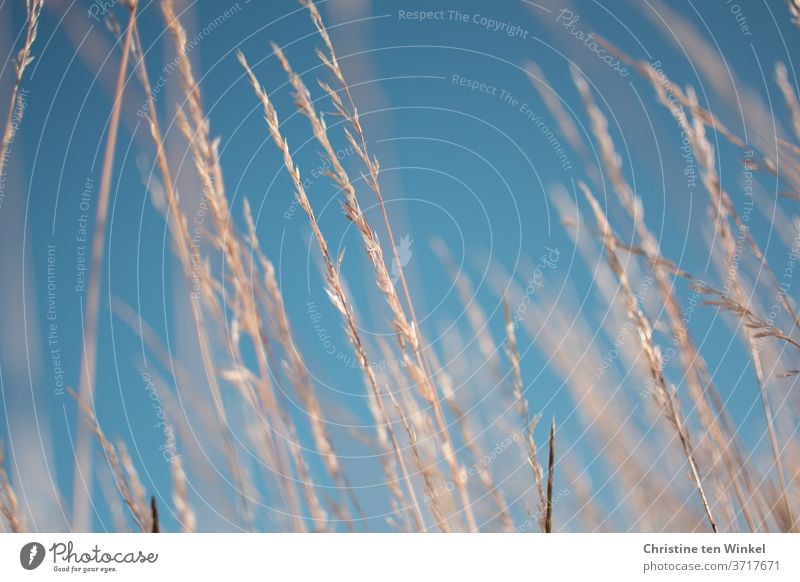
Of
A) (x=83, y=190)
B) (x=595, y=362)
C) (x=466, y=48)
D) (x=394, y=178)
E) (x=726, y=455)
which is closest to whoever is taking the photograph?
(x=726, y=455)

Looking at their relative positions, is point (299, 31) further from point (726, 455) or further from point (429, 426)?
point (726, 455)

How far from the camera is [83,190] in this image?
1.85 m

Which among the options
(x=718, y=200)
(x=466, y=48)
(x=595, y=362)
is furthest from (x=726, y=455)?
(x=466, y=48)

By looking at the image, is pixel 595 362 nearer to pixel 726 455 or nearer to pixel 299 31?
pixel 726 455

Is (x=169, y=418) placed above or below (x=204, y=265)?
below

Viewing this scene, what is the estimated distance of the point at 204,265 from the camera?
1.41 meters

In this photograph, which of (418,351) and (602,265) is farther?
(602,265)

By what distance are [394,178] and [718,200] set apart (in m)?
0.98

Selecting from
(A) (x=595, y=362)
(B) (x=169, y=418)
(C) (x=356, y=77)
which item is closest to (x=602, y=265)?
(A) (x=595, y=362)

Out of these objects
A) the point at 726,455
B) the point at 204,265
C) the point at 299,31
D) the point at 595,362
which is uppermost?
the point at 299,31

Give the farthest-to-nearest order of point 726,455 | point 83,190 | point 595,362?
point 83,190 → point 595,362 → point 726,455

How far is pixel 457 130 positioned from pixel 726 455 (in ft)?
4.77

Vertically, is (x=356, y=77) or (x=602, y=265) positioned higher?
(x=356, y=77)

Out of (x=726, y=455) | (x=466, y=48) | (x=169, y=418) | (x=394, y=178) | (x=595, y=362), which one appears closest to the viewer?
(x=726, y=455)
